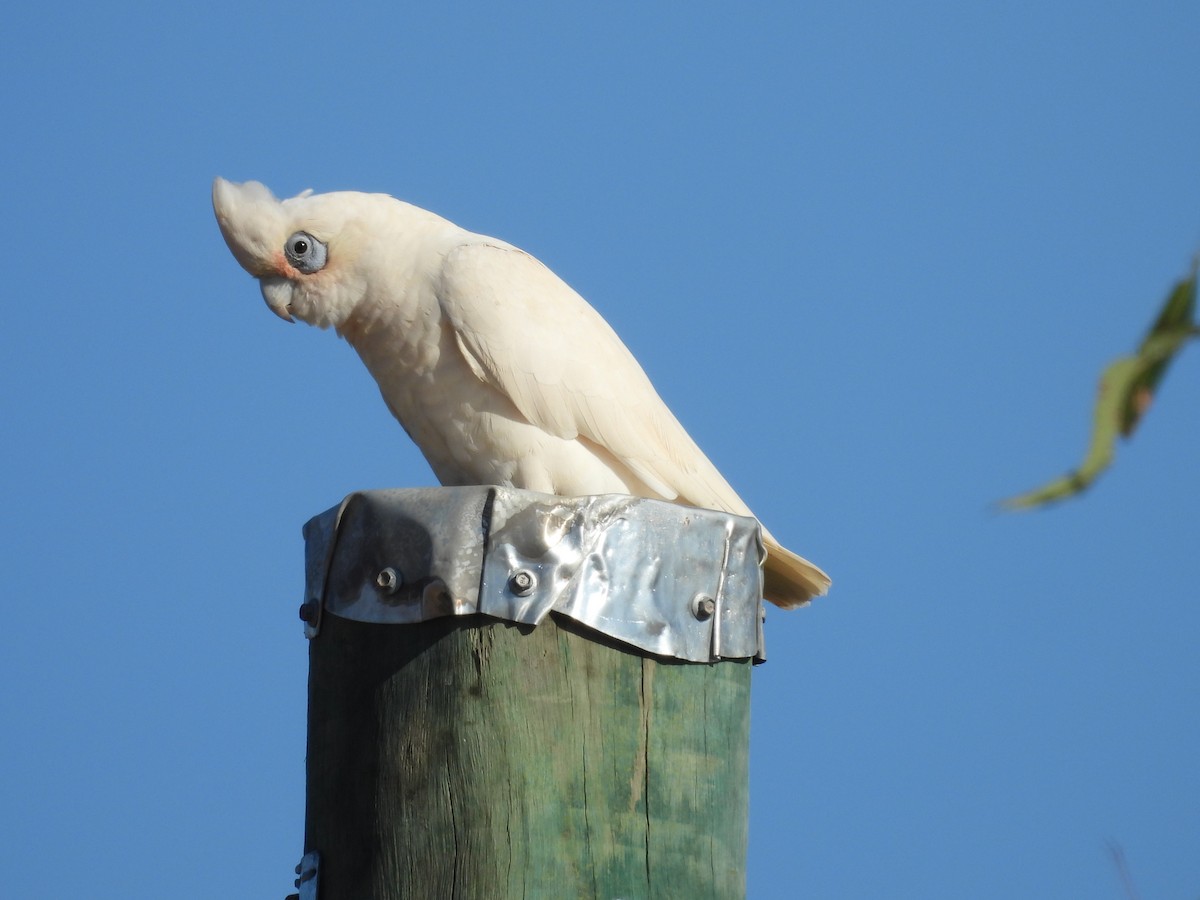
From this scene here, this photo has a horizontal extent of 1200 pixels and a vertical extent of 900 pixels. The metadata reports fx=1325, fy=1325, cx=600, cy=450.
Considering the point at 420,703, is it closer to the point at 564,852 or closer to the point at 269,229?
the point at 564,852

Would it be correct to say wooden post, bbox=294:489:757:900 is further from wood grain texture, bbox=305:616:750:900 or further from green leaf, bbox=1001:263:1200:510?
green leaf, bbox=1001:263:1200:510

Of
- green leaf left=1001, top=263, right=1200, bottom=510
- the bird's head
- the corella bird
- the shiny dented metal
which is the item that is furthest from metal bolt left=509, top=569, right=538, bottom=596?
green leaf left=1001, top=263, right=1200, bottom=510

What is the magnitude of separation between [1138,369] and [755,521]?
8.45 feet

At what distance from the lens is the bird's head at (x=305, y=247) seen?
406 centimetres

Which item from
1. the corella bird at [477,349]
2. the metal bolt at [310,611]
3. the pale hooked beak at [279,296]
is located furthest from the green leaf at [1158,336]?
the pale hooked beak at [279,296]

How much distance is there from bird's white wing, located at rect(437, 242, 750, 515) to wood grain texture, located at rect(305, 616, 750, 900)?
44.5 inches

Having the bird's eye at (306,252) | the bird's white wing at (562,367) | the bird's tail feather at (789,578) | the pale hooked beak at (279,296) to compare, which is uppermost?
the bird's eye at (306,252)

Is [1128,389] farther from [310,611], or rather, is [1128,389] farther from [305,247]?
[305,247]

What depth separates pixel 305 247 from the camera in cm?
407

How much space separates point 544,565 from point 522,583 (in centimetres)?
7

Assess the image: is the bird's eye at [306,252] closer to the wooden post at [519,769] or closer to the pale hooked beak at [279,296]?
the pale hooked beak at [279,296]

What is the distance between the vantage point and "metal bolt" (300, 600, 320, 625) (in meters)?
3.03

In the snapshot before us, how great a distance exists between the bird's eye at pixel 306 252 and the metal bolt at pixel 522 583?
169 centimetres

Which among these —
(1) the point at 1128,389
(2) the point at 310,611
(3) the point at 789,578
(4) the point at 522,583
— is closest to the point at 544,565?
(4) the point at 522,583
